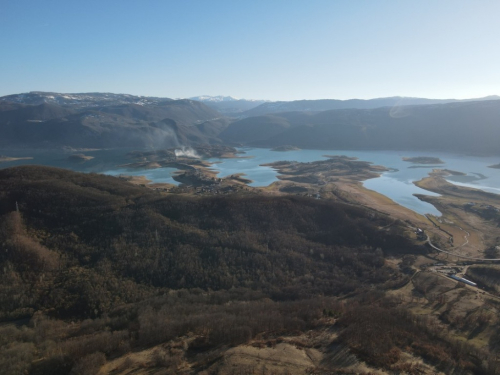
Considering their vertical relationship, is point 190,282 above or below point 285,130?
below

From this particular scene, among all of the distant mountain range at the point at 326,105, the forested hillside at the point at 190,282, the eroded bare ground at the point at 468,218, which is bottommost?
the eroded bare ground at the point at 468,218

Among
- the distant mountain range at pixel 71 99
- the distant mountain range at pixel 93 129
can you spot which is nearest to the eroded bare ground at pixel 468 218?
the distant mountain range at pixel 93 129

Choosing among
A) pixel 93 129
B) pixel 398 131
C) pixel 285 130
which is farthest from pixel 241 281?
pixel 285 130

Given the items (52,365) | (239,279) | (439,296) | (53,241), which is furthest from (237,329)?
(53,241)

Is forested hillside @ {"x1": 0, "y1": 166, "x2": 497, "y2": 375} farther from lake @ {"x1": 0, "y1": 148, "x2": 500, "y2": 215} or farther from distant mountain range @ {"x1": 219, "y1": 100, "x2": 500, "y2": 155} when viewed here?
distant mountain range @ {"x1": 219, "y1": 100, "x2": 500, "y2": 155}

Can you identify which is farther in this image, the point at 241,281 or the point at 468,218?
the point at 468,218

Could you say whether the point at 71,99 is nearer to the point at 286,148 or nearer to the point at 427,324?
the point at 286,148

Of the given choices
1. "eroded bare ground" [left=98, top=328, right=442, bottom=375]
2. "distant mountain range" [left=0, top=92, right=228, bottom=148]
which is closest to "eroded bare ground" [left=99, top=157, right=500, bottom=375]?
"eroded bare ground" [left=98, top=328, right=442, bottom=375]

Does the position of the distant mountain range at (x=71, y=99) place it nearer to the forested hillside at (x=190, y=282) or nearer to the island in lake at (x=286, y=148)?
the island in lake at (x=286, y=148)

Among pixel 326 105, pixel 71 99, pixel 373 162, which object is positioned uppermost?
pixel 71 99

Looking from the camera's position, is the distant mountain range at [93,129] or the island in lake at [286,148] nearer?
the island in lake at [286,148]
